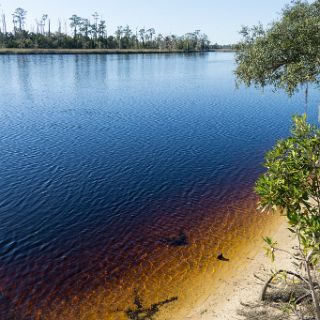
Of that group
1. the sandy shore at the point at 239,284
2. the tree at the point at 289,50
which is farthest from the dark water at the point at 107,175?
the tree at the point at 289,50

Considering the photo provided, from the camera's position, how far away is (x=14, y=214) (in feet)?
80.1

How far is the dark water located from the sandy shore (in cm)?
387

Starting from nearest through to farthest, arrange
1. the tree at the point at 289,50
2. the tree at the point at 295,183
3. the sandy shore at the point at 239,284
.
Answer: the tree at the point at 295,183
the sandy shore at the point at 239,284
the tree at the point at 289,50

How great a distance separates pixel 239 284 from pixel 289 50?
1502cm

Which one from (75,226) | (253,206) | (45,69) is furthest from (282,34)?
(45,69)

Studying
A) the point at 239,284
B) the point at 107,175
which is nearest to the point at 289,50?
the point at 239,284

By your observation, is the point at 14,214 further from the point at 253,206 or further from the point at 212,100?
the point at 212,100

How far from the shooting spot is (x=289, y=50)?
22.7 meters

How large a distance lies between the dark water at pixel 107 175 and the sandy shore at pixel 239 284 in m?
3.87

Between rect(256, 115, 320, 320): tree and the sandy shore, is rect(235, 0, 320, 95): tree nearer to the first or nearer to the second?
the sandy shore

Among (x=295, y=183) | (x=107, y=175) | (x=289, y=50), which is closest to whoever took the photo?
(x=295, y=183)

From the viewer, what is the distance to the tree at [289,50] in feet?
71.2

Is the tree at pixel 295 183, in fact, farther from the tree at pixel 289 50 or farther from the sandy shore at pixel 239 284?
the tree at pixel 289 50

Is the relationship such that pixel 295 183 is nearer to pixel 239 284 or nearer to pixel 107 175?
pixel 239 284
